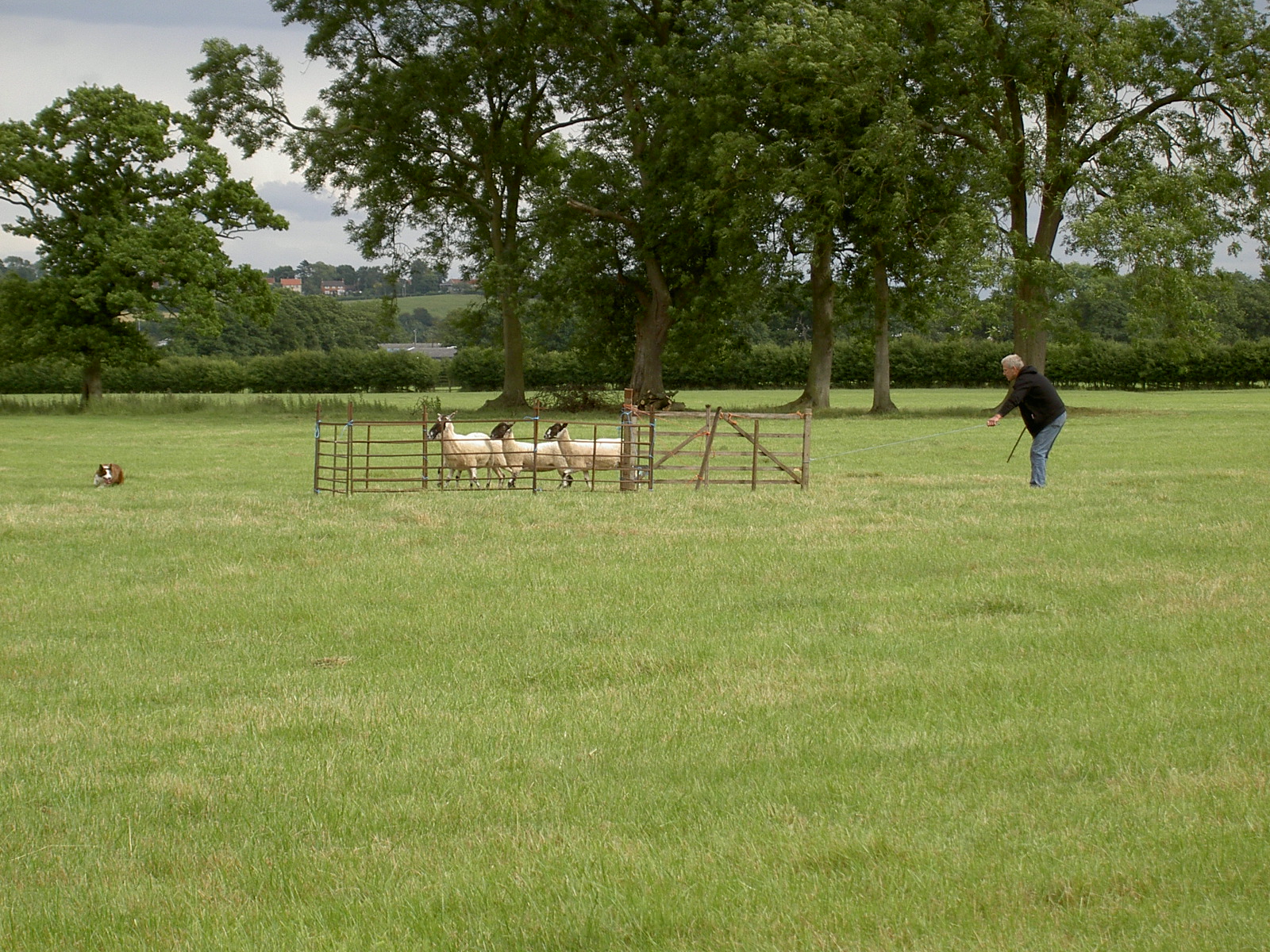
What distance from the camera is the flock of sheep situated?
70.3 feet

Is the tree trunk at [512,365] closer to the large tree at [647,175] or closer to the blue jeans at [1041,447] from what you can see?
the large tree at [647,175]

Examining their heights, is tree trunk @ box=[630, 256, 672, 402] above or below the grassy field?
above

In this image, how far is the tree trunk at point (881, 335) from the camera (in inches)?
1873

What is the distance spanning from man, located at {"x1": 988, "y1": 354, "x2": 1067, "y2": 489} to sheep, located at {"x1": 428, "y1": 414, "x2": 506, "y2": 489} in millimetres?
8410

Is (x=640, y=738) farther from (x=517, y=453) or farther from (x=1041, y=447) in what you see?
(x=517, y=453)

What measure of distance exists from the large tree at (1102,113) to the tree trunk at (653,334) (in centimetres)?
1264

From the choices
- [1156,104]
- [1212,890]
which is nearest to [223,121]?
[1156,104]

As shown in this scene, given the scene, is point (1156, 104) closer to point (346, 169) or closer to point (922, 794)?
point (346, 169)

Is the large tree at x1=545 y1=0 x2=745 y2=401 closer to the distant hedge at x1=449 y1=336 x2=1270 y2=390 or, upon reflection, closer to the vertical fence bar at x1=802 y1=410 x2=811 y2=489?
the distant hedge at x1=449 y1=336 x2=1270 y2=390

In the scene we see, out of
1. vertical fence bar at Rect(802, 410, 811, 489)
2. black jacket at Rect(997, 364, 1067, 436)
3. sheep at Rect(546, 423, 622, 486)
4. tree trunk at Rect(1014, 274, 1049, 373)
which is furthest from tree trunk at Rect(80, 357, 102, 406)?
black jacket at Rect(997, 364, 1067, 436)

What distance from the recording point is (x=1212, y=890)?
4535 mm

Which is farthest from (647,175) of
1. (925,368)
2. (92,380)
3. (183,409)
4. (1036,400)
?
(925,368)

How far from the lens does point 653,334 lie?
51.7m

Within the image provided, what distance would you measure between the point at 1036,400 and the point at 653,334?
33.5 m
